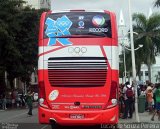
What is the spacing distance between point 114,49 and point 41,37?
248 centimetres

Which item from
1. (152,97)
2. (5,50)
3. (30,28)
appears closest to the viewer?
(152,97)

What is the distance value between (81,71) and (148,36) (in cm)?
4626

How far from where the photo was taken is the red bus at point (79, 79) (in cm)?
1537

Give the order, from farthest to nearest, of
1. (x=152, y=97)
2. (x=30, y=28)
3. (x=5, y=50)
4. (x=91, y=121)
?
1. (x=30, y=28)
2. (x=5, y=50)
3. (x=152, y=97)
4. (x=91, y=121)

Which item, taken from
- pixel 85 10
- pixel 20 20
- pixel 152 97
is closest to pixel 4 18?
pixel 20 20

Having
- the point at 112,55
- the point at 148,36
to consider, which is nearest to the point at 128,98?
the point at 112,55

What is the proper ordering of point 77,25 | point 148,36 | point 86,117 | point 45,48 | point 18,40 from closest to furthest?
point 86,117
point 45,48
point 77,25
point 18,40
point 148,36

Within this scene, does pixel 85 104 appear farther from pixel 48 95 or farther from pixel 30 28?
pixel 30 28

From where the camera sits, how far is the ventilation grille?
1545 cm

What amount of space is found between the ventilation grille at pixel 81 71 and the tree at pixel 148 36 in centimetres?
4489

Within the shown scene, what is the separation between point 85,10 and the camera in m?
16.1

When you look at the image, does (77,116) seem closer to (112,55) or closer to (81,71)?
(81,71)

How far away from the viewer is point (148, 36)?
6072 cm

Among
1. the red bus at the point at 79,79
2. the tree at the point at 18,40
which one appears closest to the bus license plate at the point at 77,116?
the red bus at the point at 79,79
